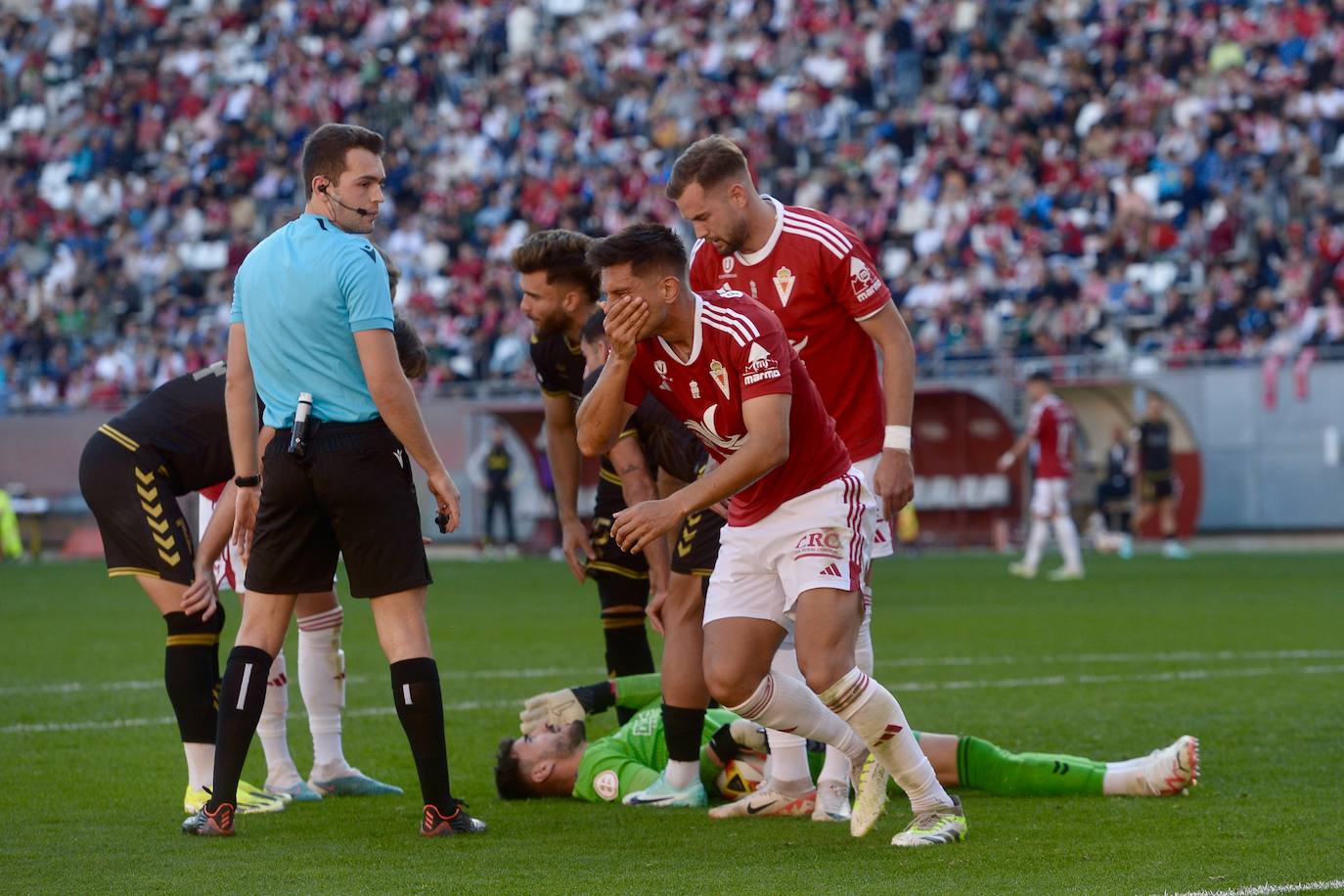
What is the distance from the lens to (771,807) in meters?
6.77

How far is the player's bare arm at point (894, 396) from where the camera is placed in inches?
264

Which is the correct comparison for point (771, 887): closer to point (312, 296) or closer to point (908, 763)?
point (908, 763)

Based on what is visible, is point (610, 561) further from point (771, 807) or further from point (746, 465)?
point (746, 465)

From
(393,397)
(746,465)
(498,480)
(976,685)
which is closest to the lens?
(746,465)

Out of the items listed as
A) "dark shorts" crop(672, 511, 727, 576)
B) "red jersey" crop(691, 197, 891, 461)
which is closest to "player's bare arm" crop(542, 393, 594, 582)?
"dark shorts" crop(672, 511, 727, 576)

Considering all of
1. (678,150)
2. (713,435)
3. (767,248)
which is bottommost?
(713,435)

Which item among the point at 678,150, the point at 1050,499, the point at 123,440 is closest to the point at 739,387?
the point at 123,440

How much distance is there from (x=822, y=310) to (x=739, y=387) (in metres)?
1.22

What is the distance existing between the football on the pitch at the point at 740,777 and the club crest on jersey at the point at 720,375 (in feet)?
6.52

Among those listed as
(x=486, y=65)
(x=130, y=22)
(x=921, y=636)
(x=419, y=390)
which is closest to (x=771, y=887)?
(x=921, y=636)

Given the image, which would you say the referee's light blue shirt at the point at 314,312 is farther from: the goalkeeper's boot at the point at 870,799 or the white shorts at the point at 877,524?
the goalkeeper's boot at the point at 870,799

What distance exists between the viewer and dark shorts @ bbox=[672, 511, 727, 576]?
7.07 meters

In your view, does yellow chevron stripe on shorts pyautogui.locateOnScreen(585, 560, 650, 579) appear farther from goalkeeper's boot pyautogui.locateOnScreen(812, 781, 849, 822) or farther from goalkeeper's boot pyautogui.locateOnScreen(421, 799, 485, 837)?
goalkeeper's boot pyautogui.locateOnScreen(421, 799, 485, 837)

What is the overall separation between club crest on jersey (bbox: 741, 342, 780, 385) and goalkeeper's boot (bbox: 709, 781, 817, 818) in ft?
5.96
